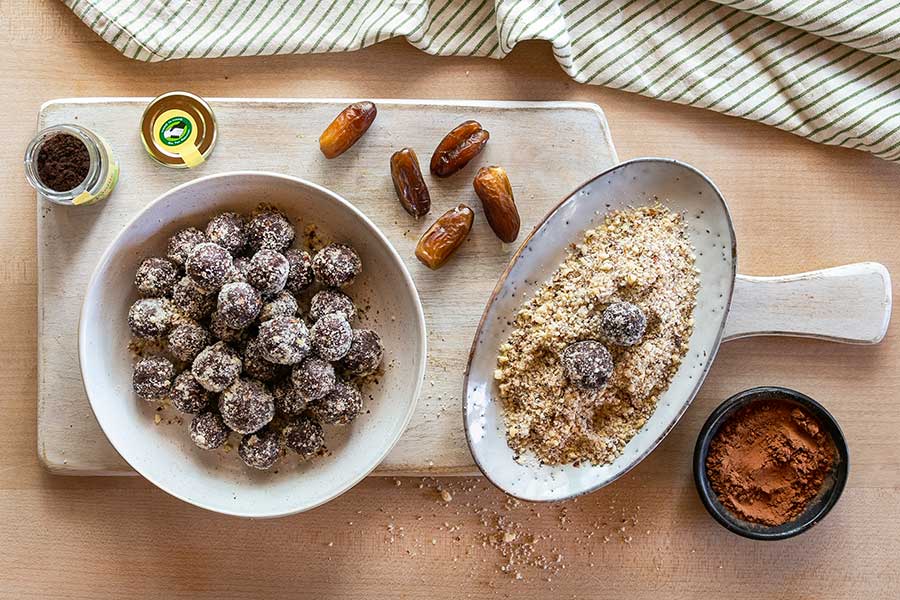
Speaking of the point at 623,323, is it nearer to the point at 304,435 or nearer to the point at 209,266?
the point at 304,435

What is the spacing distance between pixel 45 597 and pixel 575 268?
1133mm

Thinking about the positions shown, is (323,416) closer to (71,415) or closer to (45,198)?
(71,415)

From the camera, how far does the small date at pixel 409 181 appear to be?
136 centimetres

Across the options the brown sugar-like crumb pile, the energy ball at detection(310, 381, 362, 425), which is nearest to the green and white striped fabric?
the brown sugar-like crumb pile

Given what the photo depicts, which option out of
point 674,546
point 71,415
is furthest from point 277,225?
point 674,546

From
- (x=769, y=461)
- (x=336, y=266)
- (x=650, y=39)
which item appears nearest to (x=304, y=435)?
(x=336, y=266)

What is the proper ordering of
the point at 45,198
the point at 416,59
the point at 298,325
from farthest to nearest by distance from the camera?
the point at 416,59 → the point at 45,198 → the point at 298,325

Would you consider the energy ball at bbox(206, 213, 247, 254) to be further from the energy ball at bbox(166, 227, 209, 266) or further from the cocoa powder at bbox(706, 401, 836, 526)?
the cocoa powder at bbox(706, 401, 836, 526)

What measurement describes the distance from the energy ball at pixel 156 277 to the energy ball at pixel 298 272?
19 centimetres

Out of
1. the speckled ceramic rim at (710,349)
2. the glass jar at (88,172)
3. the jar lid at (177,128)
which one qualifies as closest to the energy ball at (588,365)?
the speckled ceramic rim at (710,349)

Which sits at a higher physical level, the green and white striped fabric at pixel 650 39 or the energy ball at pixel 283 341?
the green and white striped fabric at pixel 650 39

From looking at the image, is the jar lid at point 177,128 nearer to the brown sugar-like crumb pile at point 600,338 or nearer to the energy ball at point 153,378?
the energy ball at point 153,378

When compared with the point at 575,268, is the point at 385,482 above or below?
below

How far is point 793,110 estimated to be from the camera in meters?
1.47
